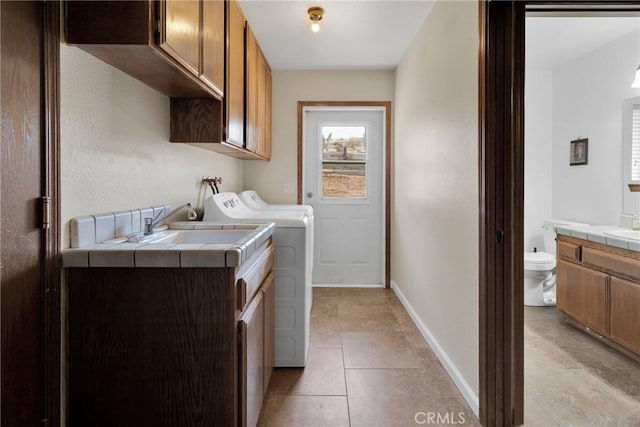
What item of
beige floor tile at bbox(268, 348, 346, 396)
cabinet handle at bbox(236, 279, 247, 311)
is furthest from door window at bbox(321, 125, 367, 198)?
cabinet handle at bbox(236, 279, 247, 311)

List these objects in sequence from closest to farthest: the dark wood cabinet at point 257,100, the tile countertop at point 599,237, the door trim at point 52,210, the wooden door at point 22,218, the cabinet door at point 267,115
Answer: the wooden door at point 22,218 < the door trim at point 52,210 < the tile countertop at point 599,237 < the dark wood cabinet at point 257,100 < the cabinet door at point 267,115

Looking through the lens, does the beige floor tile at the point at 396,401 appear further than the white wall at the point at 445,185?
No

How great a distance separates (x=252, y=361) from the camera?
4.60ft

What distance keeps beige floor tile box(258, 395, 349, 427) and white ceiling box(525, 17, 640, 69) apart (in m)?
2.99

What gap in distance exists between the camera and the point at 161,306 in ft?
3.70

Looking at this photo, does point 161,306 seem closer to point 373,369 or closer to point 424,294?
point 373,369

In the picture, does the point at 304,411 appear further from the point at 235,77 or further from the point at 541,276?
the point at 541,276

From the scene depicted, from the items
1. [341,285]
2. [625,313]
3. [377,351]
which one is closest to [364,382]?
[377,351]

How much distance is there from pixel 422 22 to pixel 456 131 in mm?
1196

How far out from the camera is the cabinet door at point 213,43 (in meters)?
1.61

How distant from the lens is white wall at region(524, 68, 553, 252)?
3637 mm

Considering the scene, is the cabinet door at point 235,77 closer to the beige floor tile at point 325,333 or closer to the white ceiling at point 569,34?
the beige floor tile at point 325,333

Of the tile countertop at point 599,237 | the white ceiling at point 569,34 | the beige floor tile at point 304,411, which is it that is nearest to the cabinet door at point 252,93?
the beige floor tile at point 304,411

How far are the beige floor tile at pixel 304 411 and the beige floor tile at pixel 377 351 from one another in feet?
1.28
